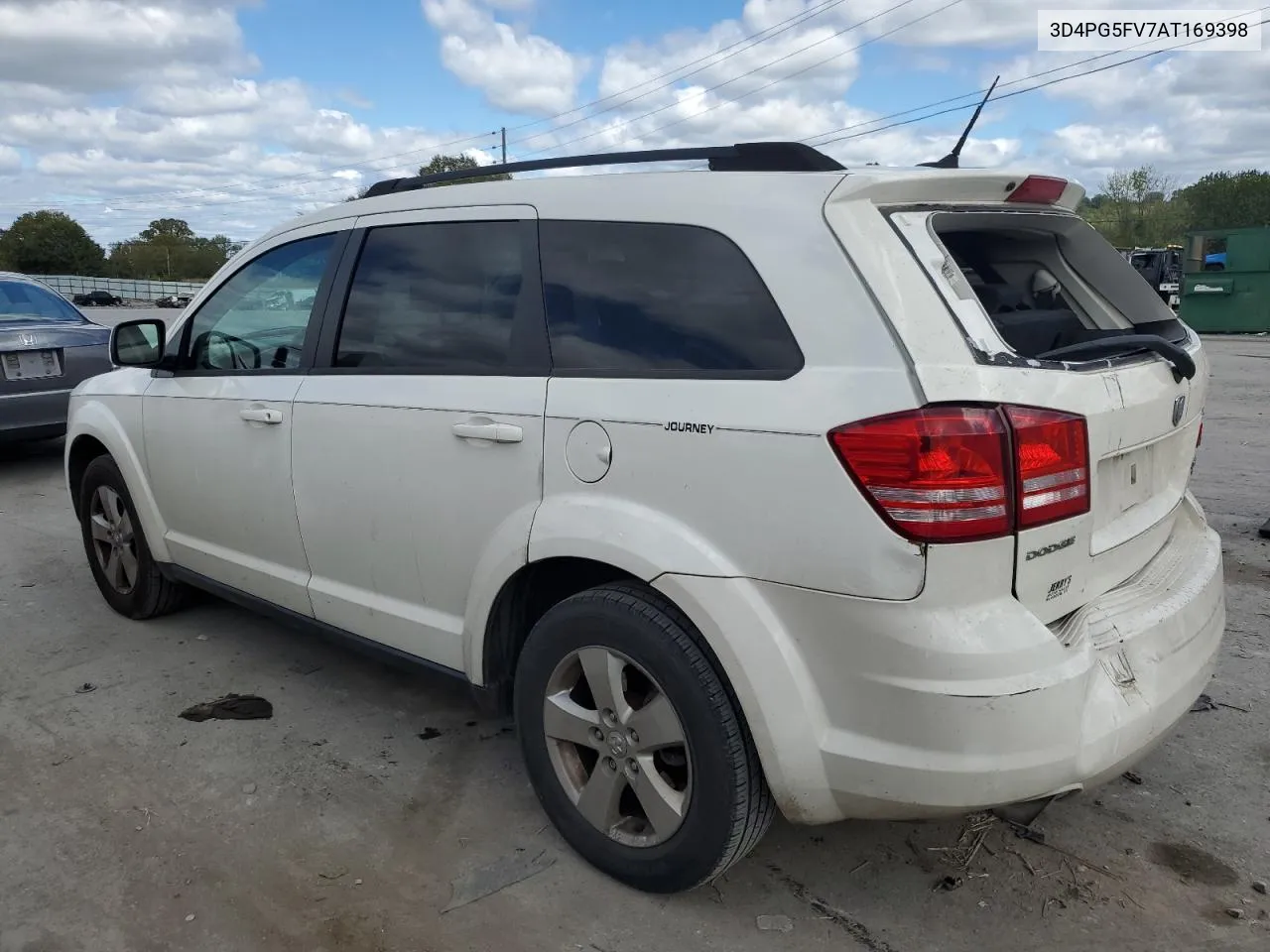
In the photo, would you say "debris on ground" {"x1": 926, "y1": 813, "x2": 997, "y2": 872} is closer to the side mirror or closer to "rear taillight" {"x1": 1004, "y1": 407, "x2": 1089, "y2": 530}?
"rear taillight" {"x1": 1004, "y1": 407, "x2": 1089, "y2": 530}

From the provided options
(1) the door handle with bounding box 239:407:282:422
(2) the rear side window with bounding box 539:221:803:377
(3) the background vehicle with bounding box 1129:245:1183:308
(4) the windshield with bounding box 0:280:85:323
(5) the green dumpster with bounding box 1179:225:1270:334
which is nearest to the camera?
(2) the rear side window with bounding box 539:221:803:377

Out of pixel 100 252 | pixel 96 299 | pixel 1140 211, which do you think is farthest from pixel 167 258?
pixel 1140 211

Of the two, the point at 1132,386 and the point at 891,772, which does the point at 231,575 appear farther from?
the point at 1132,386

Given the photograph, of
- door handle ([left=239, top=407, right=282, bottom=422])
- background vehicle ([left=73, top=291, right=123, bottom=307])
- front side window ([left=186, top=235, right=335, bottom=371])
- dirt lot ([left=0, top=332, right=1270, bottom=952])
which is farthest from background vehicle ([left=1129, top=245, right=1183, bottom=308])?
background vehicle ([left=73, top=291, right=123, bottom=307])

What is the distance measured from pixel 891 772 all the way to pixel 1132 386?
1086 millimetres

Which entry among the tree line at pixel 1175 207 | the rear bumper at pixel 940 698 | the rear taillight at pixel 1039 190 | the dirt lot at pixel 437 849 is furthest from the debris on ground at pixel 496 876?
the tree line at pixel 1175 207

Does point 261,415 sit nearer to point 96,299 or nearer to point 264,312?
point 264,312

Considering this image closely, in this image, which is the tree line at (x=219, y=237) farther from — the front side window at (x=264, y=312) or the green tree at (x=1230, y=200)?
the front side window at (x=264, y=312)

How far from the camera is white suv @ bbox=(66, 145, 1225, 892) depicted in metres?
2.09

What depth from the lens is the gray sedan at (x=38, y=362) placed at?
303 inches

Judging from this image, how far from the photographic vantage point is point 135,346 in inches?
166

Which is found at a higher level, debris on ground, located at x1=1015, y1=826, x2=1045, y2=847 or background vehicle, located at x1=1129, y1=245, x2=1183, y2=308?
background vehicle, located at x1=1129, y1=245, x2=1183, y2=308

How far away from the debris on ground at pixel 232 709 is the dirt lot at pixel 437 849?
56 mm

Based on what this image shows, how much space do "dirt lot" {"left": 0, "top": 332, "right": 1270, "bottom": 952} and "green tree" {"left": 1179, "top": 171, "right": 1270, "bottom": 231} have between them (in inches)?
3050
